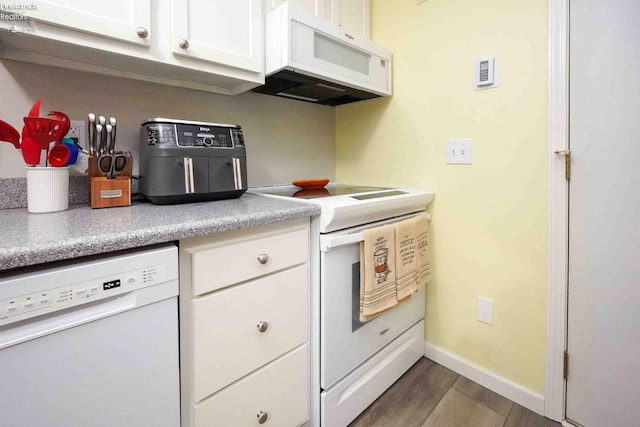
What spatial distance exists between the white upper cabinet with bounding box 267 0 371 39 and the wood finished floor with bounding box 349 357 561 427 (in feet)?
5.81

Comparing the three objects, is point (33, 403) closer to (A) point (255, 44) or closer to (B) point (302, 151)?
(A) point (255, 44)

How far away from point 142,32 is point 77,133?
47cm

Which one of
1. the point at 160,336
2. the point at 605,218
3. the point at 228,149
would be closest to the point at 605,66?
the point at 605,218

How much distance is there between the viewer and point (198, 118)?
146 centimetres

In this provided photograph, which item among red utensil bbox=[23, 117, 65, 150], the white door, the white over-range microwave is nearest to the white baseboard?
the white door

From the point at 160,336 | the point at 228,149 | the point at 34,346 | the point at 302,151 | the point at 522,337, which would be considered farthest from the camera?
the point at 302,151

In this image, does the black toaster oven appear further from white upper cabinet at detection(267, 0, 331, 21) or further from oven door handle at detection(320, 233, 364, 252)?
white upper cabinet at detection(267, 0, 331, 21)

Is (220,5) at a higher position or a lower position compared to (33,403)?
higher

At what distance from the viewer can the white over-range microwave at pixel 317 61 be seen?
4.15ft

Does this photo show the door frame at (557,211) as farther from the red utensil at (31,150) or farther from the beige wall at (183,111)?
the red utensil at (31,150)

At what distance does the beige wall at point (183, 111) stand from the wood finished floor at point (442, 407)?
1.24m

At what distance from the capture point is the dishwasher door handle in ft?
1.88

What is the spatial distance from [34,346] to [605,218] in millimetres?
1689

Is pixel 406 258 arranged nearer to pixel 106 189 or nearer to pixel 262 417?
pixel 262 417
